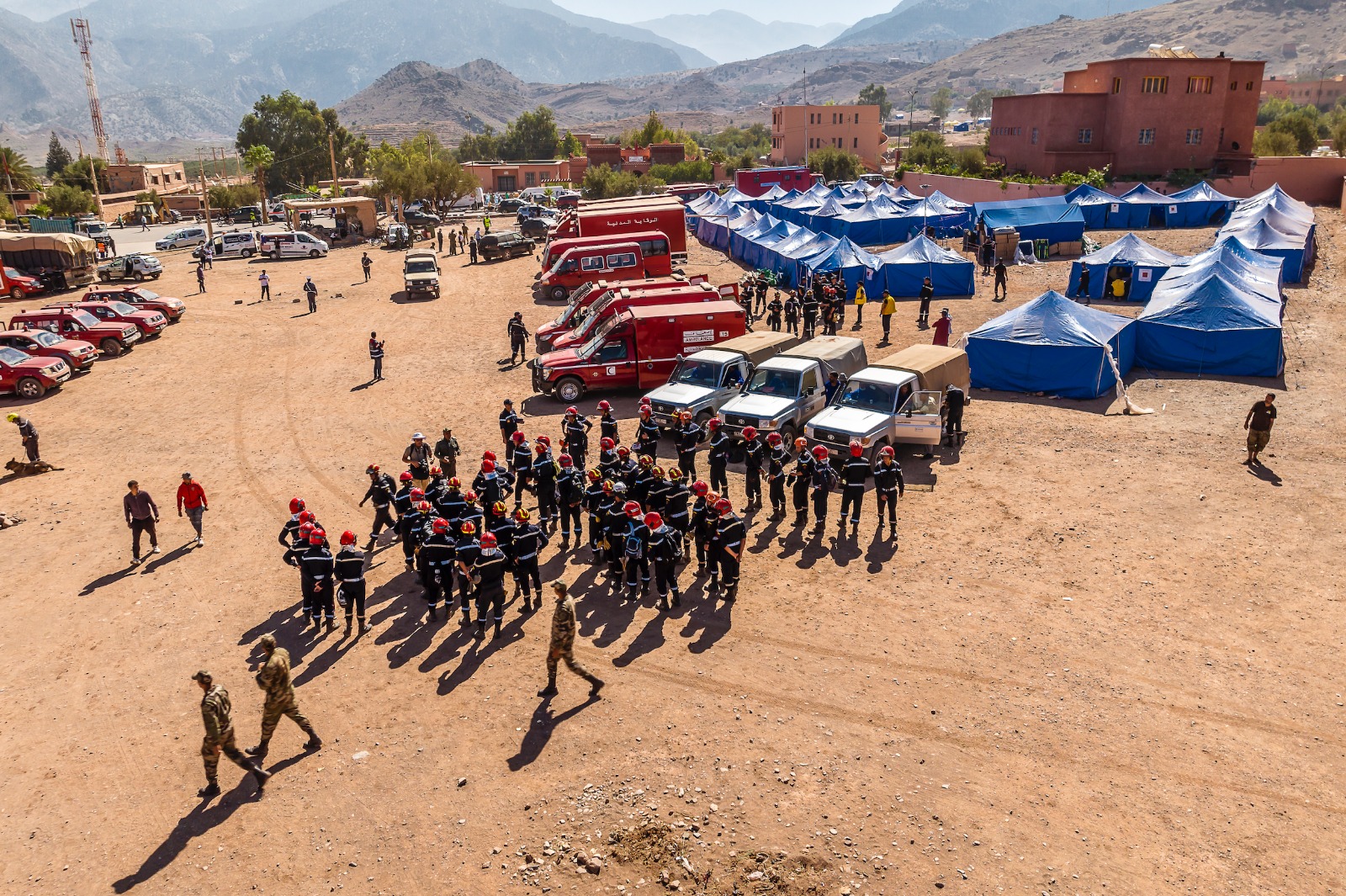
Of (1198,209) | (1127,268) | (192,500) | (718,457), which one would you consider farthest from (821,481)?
(1198,209)

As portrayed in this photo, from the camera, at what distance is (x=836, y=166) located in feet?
318

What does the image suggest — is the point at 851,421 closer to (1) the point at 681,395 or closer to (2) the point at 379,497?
(1) the point at 681,395

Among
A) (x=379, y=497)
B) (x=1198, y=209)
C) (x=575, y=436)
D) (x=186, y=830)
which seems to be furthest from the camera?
(x=1198, y=209)

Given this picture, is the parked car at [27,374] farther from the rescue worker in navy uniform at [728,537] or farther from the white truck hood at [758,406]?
the rescue worker in navy uniform at [728,537]

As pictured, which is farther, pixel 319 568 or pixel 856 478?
pixel 856 478

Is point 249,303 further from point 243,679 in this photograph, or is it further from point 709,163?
point 709,163

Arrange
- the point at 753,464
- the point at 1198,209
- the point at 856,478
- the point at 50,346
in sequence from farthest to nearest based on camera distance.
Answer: the point at 1198,209, the point at 50,346, the point at 753,464, the point at 856,478

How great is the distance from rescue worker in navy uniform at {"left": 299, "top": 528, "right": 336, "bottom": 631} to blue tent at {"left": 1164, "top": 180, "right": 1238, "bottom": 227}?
48.3 m

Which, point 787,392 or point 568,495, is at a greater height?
point 787,392

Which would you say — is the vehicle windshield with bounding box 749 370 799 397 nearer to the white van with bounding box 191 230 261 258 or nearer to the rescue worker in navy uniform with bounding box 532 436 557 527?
the rescue worker in navy uniform with bounding box 532 436 557 527

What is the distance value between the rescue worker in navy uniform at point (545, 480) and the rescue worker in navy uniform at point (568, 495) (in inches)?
6.2

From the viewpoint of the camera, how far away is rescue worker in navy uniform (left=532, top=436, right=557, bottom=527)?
46.9 feet

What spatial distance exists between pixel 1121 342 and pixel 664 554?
622 inches

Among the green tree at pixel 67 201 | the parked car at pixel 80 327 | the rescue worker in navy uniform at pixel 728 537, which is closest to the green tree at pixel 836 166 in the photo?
the green tree at pixel 67 201
